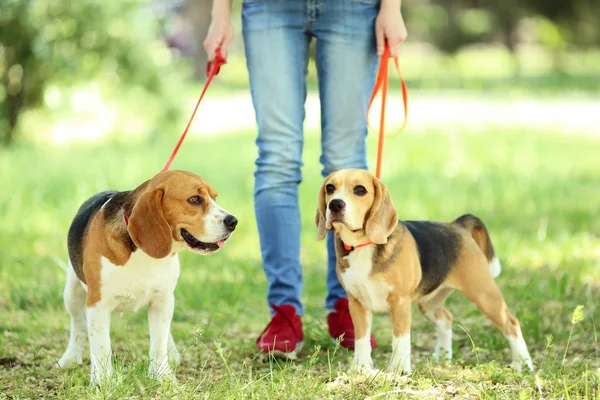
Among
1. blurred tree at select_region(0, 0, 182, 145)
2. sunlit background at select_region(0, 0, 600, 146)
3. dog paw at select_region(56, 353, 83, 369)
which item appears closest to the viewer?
dog paw at select_region(56, 353, 83, 369)

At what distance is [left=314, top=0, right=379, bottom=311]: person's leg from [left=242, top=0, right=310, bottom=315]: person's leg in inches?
5.3

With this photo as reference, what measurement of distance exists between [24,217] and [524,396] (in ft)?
18.9

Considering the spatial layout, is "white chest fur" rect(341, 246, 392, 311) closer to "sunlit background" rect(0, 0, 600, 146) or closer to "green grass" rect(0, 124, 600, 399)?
"green grass" rect(0, 124, 600, 399)

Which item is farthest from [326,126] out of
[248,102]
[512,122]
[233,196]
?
[248,102]

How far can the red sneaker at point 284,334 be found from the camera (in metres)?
4.71

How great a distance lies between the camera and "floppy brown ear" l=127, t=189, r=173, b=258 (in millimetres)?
3852

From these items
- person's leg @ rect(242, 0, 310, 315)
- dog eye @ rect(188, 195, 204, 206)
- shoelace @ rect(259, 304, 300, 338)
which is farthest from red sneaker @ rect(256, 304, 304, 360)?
dog eye @ rect(188, 195, 204, 206)

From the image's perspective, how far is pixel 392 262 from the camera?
4242 millimetres

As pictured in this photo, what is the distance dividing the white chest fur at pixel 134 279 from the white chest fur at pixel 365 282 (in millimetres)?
848

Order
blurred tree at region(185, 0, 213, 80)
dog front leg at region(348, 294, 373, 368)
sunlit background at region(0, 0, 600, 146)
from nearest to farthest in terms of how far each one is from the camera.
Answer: dog front leg at region(348, 294, 373, 368) → sunlit background at region(0, 0, 600, 146) → blurred tree at region(185, 0, 213, 80)

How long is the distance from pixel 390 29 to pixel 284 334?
5.53 ft

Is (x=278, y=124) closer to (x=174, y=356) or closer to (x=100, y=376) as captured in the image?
(x=174, y=356)

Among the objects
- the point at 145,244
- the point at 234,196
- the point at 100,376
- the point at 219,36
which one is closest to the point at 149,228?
the point at 145,244

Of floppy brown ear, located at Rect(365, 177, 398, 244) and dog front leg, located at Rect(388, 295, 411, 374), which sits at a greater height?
floppy brown ear, located at Rect(365, 177, 398, 244)
